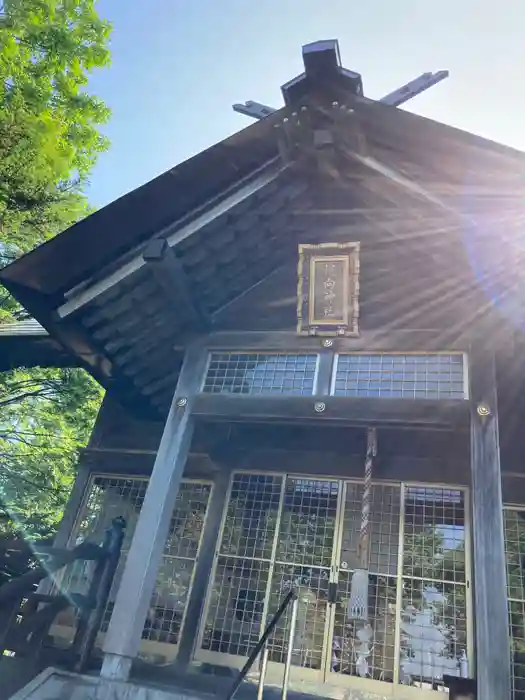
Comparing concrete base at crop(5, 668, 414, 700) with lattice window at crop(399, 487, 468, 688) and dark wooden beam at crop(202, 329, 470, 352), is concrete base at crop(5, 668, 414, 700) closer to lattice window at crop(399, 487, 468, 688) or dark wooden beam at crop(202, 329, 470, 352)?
lattice window at crop(399, 487, 468, 688)

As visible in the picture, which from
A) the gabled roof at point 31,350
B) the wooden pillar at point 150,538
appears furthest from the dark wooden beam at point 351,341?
the gabled roof at point 31,350

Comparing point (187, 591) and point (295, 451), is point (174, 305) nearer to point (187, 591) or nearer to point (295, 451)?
point (295, 451)

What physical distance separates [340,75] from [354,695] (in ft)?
20.9

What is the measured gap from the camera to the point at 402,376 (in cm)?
535

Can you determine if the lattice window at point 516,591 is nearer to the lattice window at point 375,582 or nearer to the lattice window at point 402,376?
the lattice window at point 375,582

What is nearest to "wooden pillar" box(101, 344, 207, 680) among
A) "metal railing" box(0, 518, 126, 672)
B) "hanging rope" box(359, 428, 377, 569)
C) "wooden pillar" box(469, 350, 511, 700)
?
"metal railing" box(0, 518, 126, 672)

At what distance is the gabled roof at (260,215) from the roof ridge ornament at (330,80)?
0.42 feet

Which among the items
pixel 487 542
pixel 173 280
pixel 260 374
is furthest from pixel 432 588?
pixel 173 280

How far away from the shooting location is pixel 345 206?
6137mm

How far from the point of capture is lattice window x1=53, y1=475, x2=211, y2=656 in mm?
6293

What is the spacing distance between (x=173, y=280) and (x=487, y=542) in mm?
3929

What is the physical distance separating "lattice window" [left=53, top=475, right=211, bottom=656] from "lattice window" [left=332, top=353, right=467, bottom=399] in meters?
2.76

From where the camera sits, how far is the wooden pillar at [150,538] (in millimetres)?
4383

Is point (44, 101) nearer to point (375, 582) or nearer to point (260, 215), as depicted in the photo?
point (260, 215)
